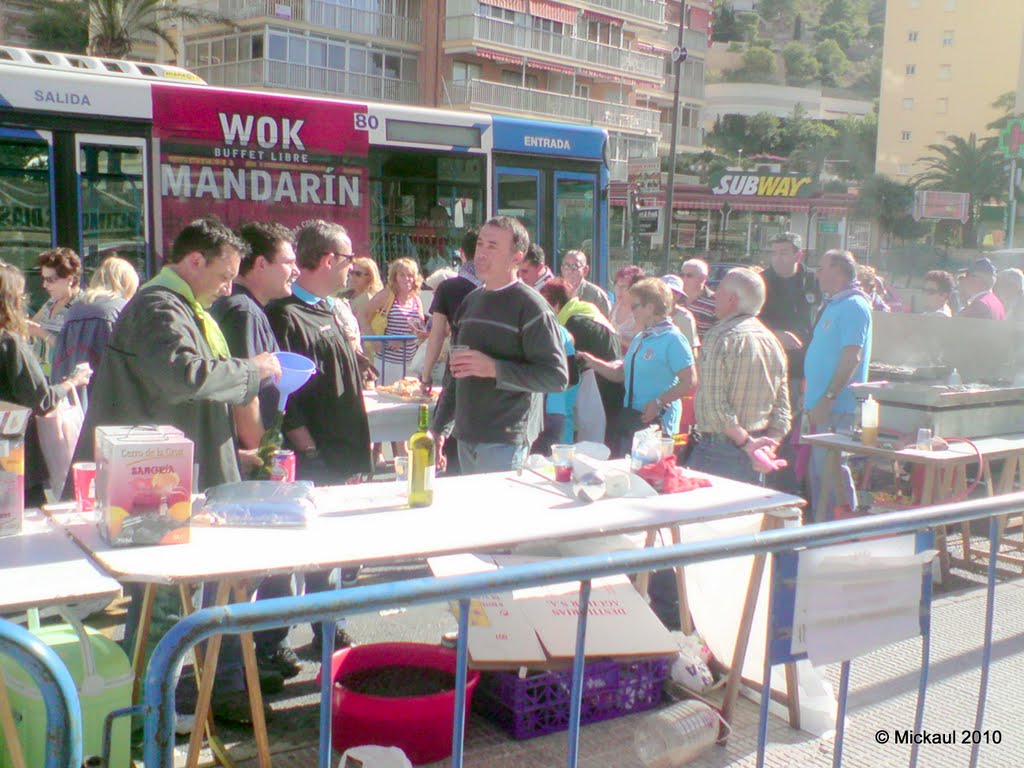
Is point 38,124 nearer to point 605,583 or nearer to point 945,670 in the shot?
point 605,583

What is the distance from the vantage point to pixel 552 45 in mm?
44125

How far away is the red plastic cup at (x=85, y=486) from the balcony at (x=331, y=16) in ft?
118

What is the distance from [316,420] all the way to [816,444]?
328cm

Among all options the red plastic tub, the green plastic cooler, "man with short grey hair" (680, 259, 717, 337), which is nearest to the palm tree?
"man with short grey hair" (680, 259, 717, 337)

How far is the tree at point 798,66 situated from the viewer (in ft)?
399

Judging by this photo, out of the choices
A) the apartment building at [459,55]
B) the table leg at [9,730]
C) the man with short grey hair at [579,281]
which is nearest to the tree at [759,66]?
the apartment building at [459,55]

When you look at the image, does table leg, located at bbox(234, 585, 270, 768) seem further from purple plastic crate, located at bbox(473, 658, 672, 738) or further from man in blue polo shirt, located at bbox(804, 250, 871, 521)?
man in blue polo shirt, located at bbox(804, 250, 871, 521)

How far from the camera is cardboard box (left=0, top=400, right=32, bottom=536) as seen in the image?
3.00 m

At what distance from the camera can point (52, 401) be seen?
15.8 ft

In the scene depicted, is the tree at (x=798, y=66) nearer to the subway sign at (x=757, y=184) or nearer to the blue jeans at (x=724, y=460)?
the subway sign at (x=757, y=184)

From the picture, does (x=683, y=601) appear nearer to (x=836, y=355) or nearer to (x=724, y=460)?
(x=724, y=460)

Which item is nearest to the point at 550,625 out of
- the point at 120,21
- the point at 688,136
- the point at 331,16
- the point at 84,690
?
the point at 84,690

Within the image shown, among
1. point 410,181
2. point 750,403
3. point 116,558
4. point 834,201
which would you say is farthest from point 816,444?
point 834,201

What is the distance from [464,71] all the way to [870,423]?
3791 centimetres
